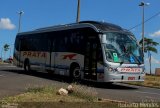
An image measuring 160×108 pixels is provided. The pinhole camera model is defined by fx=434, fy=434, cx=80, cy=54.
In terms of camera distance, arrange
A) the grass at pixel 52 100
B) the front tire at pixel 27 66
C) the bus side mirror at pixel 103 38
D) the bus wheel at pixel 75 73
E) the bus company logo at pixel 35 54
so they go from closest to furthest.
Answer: the grass at pixel 52 100 → the bus side mirror at pixel 103 38 → the bus wheel at pixel 75 73 → the bus company logo at pixel 35 54 → the front tire at pixel 27 66

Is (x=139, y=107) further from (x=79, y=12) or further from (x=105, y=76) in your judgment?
(x=79, y=12)

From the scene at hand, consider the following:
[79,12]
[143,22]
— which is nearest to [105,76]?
[79,12]

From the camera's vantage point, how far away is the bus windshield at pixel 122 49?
71.4 feet

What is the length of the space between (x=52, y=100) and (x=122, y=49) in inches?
382

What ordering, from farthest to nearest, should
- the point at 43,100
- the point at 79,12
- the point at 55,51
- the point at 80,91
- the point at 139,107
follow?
the point at 79,12, the point at 55,51, the point at 80,91, the point at 43,100, the point at 139,107

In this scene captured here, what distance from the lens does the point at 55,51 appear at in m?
27.0

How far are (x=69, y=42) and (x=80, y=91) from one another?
36.9 feet

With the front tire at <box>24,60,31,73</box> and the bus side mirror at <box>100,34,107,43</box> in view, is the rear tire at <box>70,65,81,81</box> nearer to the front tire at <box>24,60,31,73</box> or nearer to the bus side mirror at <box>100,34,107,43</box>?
the bus side mirror at <box>100,34,107,43</box>

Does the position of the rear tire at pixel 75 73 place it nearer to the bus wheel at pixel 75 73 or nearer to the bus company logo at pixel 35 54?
the bus wheel at pixel 75 73

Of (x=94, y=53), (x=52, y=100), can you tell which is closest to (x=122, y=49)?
(x=94, y=53)

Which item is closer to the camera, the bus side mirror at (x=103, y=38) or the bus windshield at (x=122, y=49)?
the bus windshield at (x=122, y=49)

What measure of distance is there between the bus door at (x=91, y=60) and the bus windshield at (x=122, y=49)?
89 centimetres

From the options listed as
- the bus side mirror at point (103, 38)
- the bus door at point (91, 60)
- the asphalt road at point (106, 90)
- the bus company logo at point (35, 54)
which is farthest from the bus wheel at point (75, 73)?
the bus company logo at point (35, 54)

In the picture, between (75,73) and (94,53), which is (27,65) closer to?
(75,73)
